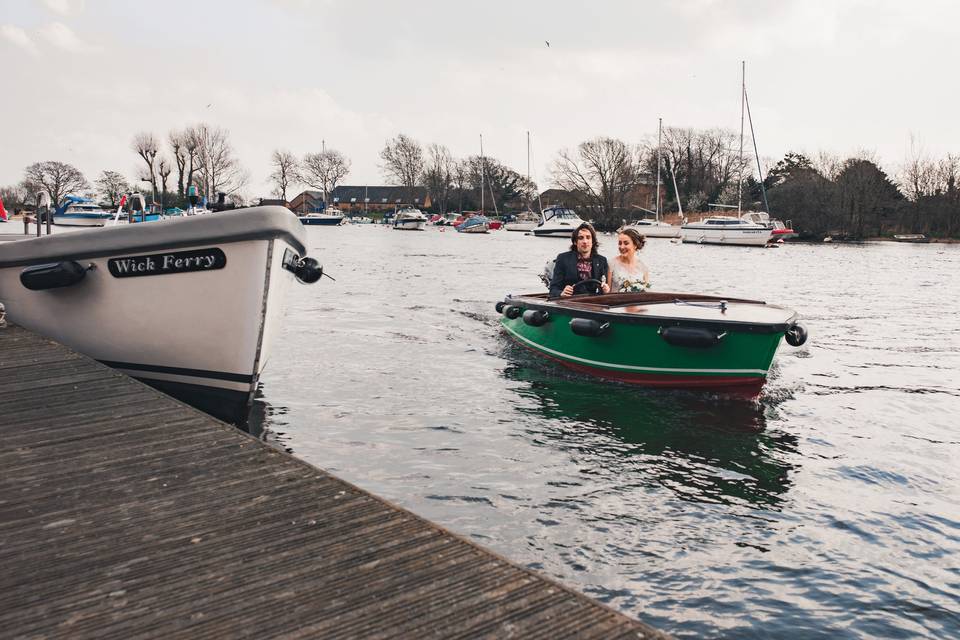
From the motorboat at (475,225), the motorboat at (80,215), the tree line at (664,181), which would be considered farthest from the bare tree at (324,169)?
the motorboat at (80,215)

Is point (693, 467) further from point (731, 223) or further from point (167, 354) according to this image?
point (731, 223)

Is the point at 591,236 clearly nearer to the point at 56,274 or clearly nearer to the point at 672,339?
the point at 672,339

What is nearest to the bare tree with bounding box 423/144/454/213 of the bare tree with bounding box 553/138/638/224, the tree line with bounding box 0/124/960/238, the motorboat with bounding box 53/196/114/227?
the tree line with bounding box 0/124/960/238

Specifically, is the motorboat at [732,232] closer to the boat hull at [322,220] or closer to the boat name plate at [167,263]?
the boat hull at [322,220]

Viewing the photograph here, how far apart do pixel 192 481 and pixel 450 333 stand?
9.71m

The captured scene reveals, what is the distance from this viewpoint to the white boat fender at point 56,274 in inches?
283

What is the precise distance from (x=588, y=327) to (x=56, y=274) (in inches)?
215

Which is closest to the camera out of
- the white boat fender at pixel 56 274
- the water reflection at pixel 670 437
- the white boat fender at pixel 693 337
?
the water reflection at pixel 670 437

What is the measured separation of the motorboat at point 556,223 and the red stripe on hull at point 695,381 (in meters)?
56.4

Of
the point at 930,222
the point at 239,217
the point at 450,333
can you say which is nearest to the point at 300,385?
the point at 239,217

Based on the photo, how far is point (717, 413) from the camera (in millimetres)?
7988

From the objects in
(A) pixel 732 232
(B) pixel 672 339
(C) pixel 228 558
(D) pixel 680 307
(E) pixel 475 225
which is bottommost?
(C) pixel 228 558

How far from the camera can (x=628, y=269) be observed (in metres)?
9.91

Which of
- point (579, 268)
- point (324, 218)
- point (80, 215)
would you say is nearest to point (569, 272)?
point (579, 268)
